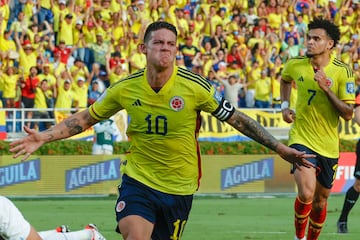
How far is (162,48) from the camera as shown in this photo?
914 centimetres

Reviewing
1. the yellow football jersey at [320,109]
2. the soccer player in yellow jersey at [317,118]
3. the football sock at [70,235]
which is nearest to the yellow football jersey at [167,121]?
the football sock at [70,235]

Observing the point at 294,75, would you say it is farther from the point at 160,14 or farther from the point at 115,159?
the point at 160,14

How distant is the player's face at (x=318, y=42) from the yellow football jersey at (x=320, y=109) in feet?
0.64

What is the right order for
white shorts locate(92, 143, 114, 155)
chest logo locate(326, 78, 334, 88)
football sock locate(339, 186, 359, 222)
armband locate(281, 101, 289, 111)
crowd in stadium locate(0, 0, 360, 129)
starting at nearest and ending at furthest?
1. chest logo locate(326, 78, 334, 88)
2. armband locate(281, 101, 289, 111)
3. football sock locate(339, 186, 359, 222)
4. white shorts locate(92, 143, 114, 155)
5. crowd in stadium locate(0, 0, 360, 129)

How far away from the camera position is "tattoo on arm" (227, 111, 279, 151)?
9430 millimetres

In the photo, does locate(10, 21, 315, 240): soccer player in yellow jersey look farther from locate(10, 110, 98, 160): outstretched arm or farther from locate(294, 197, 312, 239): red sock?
locate(294, 197, 312, 239): red sock

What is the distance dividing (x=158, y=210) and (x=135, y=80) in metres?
1.15

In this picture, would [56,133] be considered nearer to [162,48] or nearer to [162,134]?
[162,134]

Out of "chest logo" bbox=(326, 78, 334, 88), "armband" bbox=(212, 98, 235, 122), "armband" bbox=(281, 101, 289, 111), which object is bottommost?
"armband" bbox=(281, 101, 289, 111)

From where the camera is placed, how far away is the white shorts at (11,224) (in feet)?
→ 28.4

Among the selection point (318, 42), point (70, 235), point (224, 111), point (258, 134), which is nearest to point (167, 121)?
point (224, 111)

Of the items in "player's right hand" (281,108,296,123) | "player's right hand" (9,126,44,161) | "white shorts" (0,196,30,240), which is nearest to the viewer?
"white shorts" (0,196,30,240)

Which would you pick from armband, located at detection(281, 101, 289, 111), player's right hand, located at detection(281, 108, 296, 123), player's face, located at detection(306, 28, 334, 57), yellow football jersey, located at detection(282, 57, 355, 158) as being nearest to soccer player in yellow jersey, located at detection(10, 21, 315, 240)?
yellow football jersey, located at detection(282, 57, 355, 158)

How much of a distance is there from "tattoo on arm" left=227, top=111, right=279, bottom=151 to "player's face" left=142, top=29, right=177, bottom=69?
770mm
